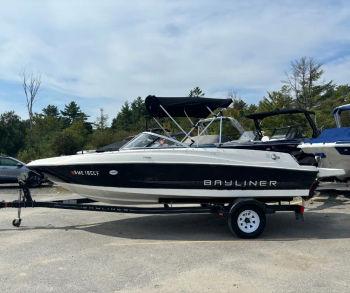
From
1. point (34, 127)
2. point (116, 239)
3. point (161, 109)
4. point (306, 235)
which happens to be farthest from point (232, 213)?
point (34, 127)

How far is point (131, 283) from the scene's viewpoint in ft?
19.0

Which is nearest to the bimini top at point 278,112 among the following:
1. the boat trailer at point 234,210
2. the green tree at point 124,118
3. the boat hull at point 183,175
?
the boat hull at point 183,175

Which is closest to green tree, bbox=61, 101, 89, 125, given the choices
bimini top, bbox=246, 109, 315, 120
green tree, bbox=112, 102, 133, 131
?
green tree, bbox=112, 102, 133, 131

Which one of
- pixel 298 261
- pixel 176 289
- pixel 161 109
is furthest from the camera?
pixel 161 109

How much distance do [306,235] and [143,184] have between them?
2910 mm

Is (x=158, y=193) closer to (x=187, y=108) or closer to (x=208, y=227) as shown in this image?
(x=208, y=227)

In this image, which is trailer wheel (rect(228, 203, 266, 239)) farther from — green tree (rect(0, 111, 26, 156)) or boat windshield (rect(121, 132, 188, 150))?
green tree (rect(0, 111, 26, 156))

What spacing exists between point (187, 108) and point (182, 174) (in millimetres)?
1941

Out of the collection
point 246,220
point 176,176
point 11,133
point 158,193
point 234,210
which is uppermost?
point 11,133

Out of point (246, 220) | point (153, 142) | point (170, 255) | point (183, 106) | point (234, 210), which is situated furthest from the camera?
point (183, 106)

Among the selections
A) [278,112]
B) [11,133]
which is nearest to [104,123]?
[11,133]

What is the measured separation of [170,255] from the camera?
23.2 ft

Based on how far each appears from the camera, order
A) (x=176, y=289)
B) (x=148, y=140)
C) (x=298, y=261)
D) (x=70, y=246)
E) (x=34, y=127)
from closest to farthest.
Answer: (x=176, y=289)
(x=298, y=261)
(x=70, y=246)
(x=148, y=140)
(x=34, y=127)

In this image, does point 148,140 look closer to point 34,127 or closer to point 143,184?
point 143,184
